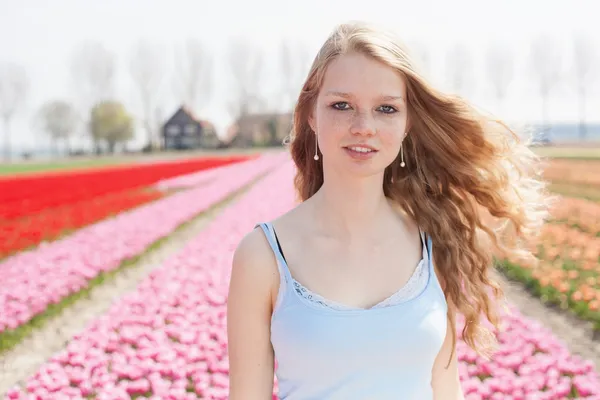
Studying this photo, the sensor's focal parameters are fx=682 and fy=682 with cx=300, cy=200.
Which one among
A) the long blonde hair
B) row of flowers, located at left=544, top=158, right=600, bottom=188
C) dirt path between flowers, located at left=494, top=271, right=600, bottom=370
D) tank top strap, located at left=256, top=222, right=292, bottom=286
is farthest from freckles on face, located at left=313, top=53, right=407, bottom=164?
row of flowers, located at left=544, top=158, right=600, bottom=188

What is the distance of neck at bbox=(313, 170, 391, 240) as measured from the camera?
7.46ft

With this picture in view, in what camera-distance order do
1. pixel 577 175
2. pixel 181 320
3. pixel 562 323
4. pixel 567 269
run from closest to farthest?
pixel 181 320, pixel 562 323, pixel 567 269, pixel 577 175

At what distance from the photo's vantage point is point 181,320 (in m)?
5.16

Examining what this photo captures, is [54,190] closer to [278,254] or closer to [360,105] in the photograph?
[278,254]

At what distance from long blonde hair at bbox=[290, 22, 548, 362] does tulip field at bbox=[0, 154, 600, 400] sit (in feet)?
3.85

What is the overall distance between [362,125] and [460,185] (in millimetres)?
868

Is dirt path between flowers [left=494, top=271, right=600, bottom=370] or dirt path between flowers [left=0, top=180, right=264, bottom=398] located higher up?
dirt path between flowers [left=494, top=271, right=600, bottom=370]

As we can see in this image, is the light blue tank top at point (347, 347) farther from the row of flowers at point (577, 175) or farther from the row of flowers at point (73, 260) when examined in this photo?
the row of flowers at point (577, 175)

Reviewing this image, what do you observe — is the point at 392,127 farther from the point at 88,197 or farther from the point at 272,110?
the point at 272,110

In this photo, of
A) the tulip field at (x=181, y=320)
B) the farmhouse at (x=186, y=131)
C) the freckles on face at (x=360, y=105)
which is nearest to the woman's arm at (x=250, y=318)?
the freckles on face at (x=360, y=105)

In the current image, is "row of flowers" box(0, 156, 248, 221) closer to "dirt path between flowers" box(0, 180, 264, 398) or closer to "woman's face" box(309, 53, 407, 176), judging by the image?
"dirt path between flowers" box(0, 180, 264, 398)

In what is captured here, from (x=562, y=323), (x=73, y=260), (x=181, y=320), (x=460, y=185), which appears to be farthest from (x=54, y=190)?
(x=460, y=185)

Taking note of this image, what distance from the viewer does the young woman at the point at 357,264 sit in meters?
2.01

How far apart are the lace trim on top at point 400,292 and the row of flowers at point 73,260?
4096mm
